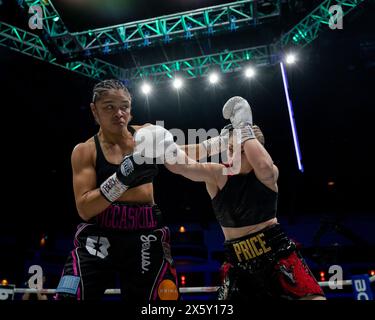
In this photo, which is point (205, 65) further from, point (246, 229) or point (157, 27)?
point (246, 229)

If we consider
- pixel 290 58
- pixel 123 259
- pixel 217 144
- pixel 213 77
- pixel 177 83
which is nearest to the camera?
pixel 123 259

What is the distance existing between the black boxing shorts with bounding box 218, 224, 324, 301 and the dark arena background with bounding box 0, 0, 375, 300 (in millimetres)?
1460

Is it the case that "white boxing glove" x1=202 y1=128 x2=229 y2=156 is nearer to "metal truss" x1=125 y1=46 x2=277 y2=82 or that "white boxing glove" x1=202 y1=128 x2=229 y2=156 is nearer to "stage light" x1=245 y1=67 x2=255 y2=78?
"metal truss" x1=125 y1=46 x2=277 y2=82

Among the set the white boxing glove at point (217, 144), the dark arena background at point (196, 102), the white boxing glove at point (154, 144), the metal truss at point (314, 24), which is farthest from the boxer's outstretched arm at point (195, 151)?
the metal truss at point (314, 24)

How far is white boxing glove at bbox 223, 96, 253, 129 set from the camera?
203 centimetres

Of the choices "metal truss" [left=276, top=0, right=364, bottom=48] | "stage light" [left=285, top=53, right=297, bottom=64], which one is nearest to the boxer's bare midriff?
"metal truss" [left=276, top=0, right=364, bottom=48]

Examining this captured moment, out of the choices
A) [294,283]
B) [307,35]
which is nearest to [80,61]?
[307,35]

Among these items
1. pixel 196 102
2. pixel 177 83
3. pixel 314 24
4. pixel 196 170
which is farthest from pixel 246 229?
pixel 196 102

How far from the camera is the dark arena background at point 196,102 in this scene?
5.98 meters

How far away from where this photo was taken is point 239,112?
6.74 feet

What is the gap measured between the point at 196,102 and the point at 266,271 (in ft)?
25.6

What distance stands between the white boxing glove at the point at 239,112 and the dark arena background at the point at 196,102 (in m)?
1.88

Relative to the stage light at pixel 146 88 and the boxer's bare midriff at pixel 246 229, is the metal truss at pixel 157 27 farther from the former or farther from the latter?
the boxer's bare midriff at pixel 246 229
